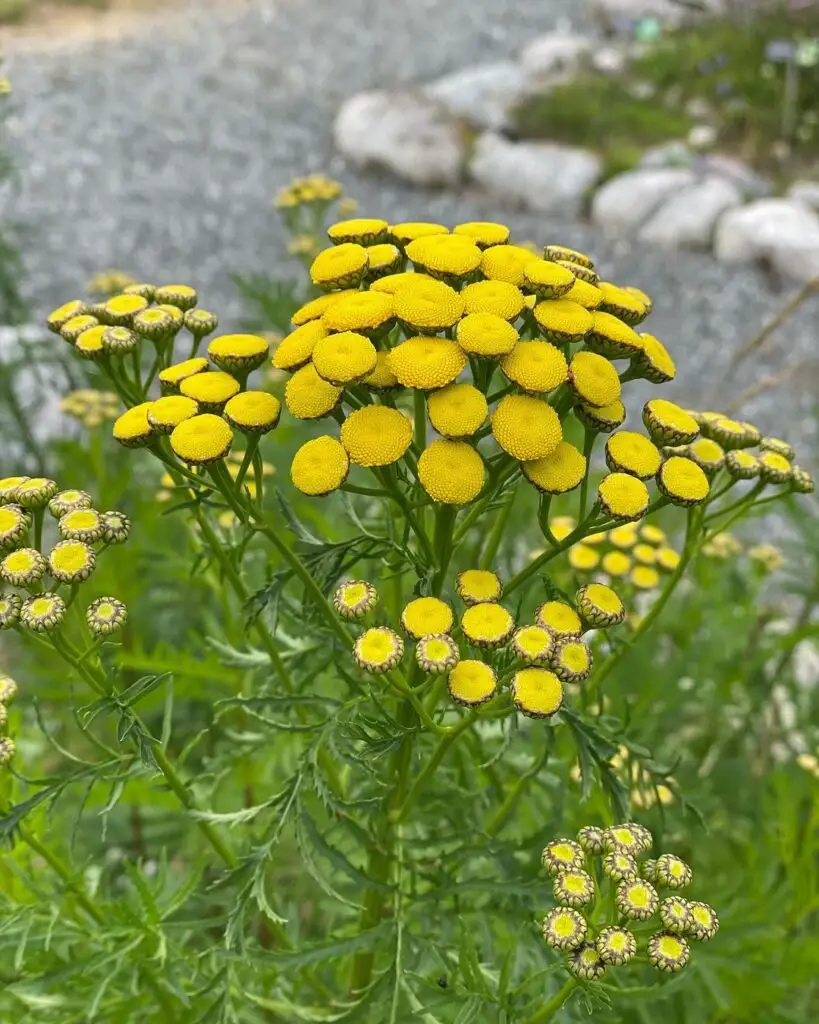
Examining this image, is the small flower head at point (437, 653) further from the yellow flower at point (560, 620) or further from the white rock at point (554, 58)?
the white rock at point (554, 58)

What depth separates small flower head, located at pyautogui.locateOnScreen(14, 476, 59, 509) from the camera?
1.63 m

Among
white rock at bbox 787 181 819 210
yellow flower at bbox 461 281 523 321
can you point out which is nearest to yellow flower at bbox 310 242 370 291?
yellow flower at bbox 461 281 523 321

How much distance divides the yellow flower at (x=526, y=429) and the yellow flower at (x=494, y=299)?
0.15m

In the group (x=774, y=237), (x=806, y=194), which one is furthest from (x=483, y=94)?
(x=774, y=237)

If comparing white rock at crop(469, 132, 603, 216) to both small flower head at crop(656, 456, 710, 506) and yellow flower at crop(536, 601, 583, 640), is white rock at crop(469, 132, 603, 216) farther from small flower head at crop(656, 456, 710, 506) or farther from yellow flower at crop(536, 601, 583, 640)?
yellow flower at crop(536, 601, 583, 640)

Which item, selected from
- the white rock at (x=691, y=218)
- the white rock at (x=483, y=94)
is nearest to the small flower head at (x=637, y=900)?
the white rock at (x=691, y=218)

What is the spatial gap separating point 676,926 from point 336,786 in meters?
0.85

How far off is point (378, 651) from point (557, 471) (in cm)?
42

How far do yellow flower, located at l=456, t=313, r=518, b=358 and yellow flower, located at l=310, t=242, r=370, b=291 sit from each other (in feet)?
0.88

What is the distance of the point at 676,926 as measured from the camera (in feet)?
4.66

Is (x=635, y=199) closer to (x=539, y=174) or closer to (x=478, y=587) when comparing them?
(x=539, y=174)

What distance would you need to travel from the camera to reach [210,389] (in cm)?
162

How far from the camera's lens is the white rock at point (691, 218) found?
9.05 metres

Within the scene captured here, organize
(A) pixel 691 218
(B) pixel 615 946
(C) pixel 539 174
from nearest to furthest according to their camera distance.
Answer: (B) pixel 615 946
(A) pixel 691 218
(C) pixel 539 174
